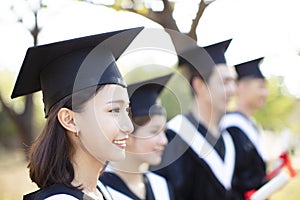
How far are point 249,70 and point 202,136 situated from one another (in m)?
0.99

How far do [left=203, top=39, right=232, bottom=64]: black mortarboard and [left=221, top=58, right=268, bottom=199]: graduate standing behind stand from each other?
572 millimetres

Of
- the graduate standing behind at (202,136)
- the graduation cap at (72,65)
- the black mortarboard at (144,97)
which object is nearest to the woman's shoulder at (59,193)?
the graduation cap at (72,65)

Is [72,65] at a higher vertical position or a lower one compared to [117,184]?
higher

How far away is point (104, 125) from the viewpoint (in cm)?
206

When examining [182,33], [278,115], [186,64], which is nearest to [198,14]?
[182,33]

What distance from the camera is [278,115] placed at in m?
13.8

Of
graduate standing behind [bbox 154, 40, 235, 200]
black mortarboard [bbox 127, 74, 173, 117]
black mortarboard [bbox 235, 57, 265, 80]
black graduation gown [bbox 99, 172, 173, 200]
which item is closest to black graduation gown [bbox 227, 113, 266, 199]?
graduate standing behind [bbox 154, 40, 235, 200]

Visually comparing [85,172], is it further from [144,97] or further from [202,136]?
[202,136]

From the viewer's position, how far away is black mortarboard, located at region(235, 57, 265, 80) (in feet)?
16.1

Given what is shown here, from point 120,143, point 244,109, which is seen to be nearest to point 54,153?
point 120,143

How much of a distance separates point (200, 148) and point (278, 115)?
990cm

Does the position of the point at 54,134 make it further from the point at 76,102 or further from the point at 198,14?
the point at 198,14

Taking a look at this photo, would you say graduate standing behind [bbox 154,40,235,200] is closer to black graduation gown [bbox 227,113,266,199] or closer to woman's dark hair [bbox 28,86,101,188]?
black graduation gown [bbox 227,113,266,199]

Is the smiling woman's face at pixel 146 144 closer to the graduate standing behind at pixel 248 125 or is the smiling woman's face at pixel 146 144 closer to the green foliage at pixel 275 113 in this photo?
the graduate standing behind at pixel 248 125
